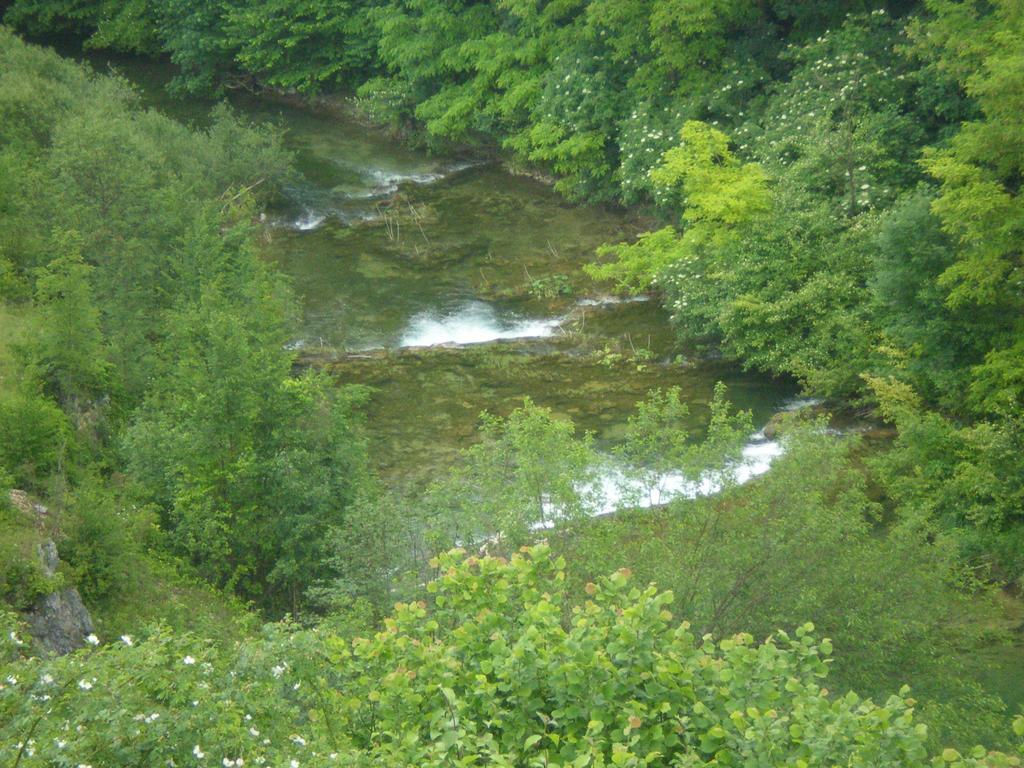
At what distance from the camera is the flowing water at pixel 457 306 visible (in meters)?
23.0

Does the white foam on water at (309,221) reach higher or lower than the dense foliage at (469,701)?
lower

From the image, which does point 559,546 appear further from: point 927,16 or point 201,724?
point 927,16

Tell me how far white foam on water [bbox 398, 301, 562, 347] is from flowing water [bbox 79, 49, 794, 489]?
54 millimetres

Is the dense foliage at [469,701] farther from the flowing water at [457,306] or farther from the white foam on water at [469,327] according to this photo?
the white foam on water at [469,327]

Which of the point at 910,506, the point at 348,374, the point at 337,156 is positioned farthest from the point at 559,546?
the point at 337,156

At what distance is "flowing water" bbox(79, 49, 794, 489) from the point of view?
22953 millimetres

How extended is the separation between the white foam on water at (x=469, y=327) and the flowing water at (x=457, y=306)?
54 mm

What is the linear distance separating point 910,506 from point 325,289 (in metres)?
17.8

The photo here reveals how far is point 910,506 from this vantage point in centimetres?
1512

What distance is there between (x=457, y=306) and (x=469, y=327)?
131cm

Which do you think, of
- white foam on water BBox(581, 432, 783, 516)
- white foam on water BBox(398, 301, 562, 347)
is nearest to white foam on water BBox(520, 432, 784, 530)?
white foam on water BBox(581, 432, 783, 516)

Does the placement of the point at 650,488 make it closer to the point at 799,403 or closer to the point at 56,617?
the point at 56,617

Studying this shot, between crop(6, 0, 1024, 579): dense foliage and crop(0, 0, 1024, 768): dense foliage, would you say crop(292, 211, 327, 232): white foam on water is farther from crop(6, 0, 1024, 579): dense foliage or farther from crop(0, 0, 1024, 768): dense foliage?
crop(6, 0, 1024, 579): dense foliage

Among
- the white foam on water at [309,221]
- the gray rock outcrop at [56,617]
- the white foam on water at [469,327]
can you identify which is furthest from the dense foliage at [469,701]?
the white foam on water at [309,221]
